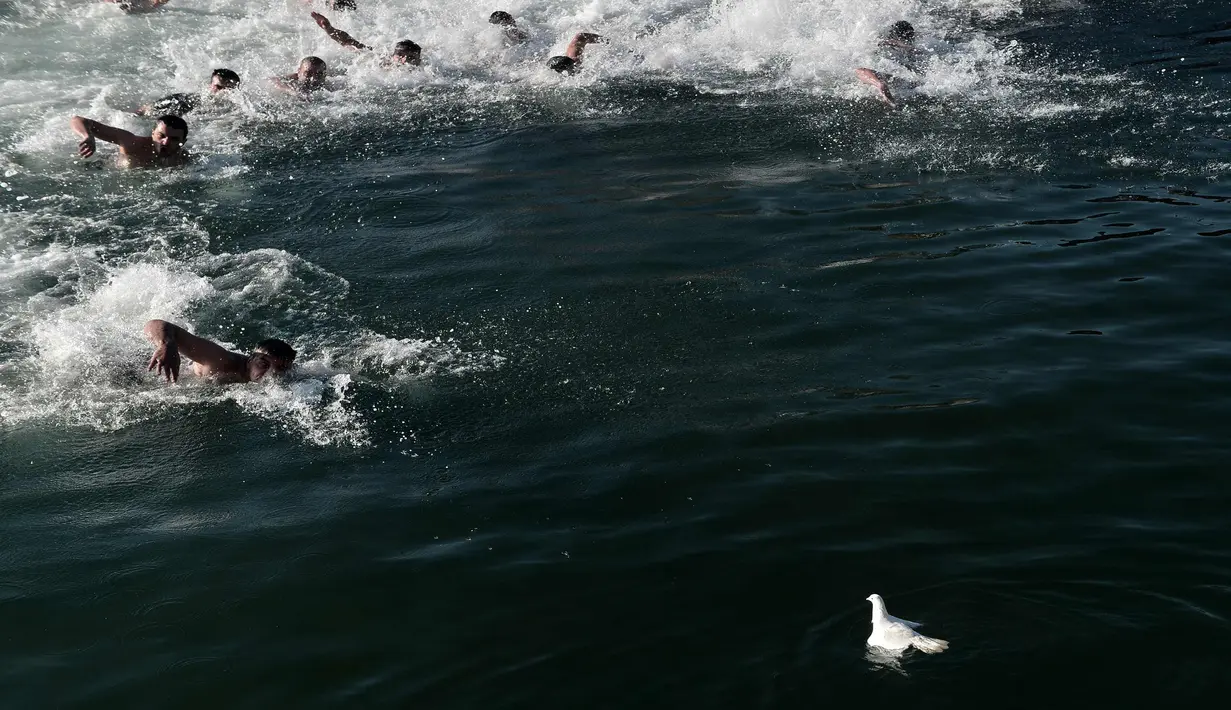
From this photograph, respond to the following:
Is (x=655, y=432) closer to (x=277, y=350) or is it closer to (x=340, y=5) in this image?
(x=277, y=350)

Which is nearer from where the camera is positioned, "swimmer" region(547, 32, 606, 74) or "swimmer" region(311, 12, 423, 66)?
"swimmer" region(547, 32, 606, 74)

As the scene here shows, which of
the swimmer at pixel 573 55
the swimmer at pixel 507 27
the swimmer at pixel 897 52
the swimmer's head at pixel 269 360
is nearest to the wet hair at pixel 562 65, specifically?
the swimmer at pixel 573 55

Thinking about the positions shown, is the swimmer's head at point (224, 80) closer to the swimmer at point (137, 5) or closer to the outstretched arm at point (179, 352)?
the swimmer at point (137, 5)

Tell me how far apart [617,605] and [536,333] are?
3.31m

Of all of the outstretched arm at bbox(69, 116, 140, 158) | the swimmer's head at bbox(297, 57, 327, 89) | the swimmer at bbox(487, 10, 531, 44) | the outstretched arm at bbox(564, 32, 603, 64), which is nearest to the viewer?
the outstretched arm at bbox(69, 116, 140, 158)

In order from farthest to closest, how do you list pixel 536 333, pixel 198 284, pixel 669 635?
pixel 198 284 → pixel 536 333 → pixel 669 635

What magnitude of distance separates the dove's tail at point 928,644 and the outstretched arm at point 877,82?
31.0ft

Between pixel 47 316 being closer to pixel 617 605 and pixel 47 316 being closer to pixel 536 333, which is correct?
pixel 536 333

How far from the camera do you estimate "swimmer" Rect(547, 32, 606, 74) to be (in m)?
15.5

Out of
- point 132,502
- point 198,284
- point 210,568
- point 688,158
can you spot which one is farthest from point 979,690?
point 688,158

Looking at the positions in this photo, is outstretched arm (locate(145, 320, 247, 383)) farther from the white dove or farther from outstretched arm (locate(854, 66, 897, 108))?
outstretched arm (locate(854, 66, 897, 108))

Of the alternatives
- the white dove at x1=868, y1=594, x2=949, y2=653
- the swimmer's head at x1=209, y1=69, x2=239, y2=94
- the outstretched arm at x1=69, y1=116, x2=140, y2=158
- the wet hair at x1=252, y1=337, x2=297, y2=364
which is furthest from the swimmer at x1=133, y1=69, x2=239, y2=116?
the white dove at x1=868, y1=594, x2=949, y2=653

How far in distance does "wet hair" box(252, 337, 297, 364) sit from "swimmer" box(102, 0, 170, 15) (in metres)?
11.4

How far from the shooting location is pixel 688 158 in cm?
1283
